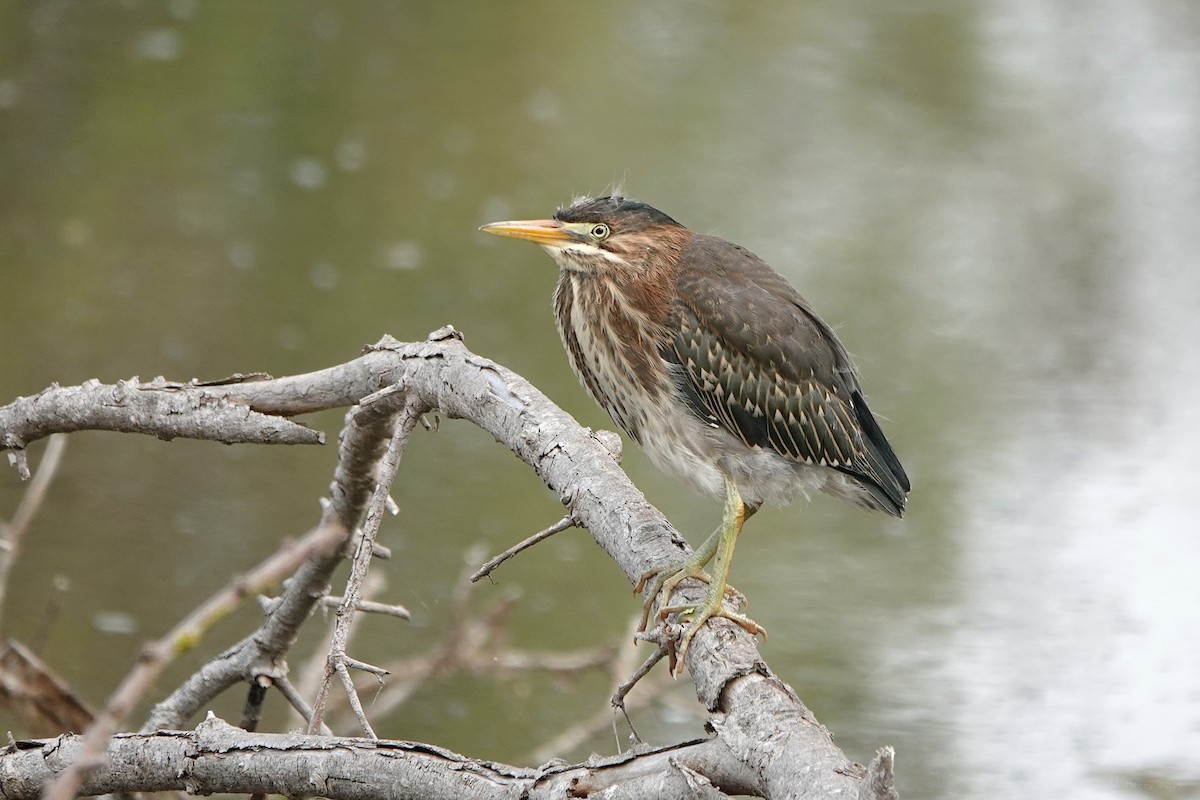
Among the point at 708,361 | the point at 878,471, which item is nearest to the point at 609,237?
the point at 708,361

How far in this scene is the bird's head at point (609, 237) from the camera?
12.3 ft

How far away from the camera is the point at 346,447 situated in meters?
3.44

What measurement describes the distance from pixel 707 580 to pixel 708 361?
1.73 ft

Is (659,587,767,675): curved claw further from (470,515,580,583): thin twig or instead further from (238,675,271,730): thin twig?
(238,675,271,730): thin twig

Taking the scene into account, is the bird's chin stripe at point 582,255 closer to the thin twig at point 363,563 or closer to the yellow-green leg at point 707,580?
the yellow-green leg at point 707,580

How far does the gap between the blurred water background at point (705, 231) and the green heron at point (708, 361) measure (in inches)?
75.2

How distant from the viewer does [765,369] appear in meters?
3.73

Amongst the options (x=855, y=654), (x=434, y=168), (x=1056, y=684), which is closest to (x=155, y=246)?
(x=434, y=168)

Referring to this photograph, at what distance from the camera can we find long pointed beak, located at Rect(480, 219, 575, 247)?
11.9 ft

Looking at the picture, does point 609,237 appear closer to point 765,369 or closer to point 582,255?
point 582,255

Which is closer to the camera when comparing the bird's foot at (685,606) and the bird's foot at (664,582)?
the bird's foot at (685,606)

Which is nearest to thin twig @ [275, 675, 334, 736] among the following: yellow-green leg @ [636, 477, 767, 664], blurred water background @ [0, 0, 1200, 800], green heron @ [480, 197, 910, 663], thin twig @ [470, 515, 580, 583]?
thin twig @ [470, 515, 580, 583]

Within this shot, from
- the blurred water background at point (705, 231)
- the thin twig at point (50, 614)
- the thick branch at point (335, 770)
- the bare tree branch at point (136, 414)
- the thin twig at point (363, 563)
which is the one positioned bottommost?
the thick branch at point (335, 770)

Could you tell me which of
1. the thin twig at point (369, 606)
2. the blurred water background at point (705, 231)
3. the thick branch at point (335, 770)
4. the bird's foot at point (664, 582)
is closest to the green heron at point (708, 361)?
the bird's foot at point (664, 582)
